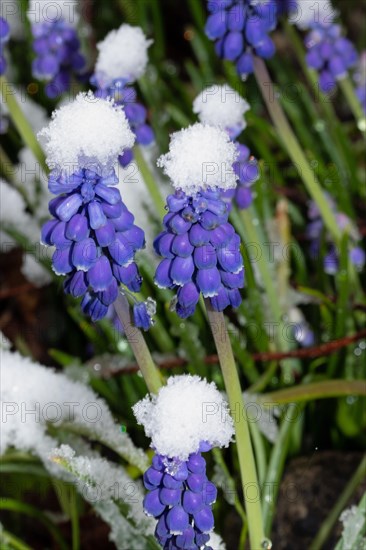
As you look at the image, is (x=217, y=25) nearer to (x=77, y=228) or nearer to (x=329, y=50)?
(x=329, y=50)

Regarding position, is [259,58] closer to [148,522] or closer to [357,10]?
[148,522]

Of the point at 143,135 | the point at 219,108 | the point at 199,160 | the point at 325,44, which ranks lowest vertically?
the point at 199,160

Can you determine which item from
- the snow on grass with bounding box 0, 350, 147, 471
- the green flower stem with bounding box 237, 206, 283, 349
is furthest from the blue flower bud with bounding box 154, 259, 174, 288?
the green flower stem with bounding box 237, 206, 283, 349

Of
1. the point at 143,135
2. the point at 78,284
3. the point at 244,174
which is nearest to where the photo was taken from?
the point at 78,284

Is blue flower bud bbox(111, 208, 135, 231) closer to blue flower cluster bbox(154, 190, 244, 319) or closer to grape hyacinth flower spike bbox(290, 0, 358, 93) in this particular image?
blue flower cluster bbox(154, 190, 244, 319)

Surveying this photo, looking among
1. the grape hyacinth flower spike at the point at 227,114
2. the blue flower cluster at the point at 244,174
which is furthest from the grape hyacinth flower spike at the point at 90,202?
the blue flower cluster at the point at 244,174

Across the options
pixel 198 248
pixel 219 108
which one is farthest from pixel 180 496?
pixel 219 108

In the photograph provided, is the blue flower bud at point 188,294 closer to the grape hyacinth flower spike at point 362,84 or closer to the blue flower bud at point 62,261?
the blue flower bud at point 62,261
